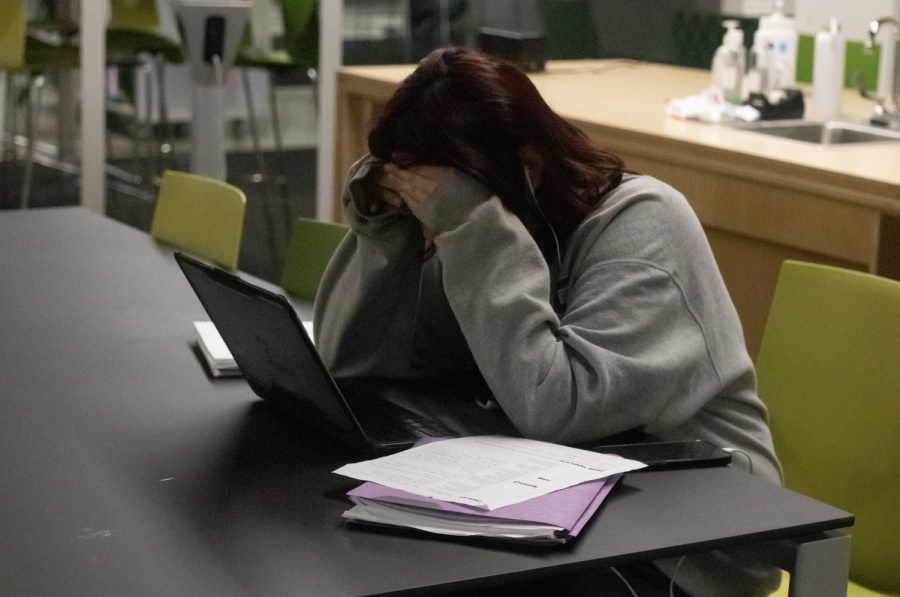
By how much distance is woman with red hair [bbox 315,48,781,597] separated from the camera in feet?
4.18

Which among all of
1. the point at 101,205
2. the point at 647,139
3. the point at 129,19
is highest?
the point at 129,19

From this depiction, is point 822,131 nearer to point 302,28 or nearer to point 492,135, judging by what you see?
point 492,135

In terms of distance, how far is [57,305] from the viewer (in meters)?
1.88

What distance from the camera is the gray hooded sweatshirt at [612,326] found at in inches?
49.8

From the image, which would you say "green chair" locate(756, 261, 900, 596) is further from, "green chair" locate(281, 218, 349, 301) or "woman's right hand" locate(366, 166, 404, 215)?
"green chair" locate(281, 218, 349, 301)

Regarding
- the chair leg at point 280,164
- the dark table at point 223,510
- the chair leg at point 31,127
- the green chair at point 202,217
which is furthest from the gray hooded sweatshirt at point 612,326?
the chair leg at point 280,164

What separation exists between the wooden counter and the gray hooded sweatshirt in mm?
737

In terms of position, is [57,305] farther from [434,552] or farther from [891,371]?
[891,371]

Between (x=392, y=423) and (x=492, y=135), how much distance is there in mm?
371

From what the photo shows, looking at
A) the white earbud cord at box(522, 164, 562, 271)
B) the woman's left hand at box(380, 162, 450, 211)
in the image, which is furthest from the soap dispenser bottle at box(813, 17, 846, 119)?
the woman's left hand at box(380, 162, 450, 211)

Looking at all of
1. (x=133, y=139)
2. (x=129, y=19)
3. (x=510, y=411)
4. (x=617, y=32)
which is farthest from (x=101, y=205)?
(x=510, y=411)

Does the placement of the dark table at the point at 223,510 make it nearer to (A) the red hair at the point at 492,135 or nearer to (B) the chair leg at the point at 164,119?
(A) the red hair at the point at 492,135

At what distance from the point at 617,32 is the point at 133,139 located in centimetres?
217

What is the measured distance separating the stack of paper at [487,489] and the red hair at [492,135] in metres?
0.36
